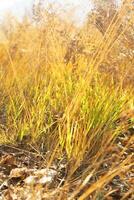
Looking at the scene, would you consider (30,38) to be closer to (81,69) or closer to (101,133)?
(81,69)

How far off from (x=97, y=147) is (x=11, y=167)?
46cm

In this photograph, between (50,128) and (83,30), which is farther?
(83,30)

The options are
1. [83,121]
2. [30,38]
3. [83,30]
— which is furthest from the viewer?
[30,38]

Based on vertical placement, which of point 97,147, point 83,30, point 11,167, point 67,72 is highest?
point 83,30

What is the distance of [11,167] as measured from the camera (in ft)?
7.95

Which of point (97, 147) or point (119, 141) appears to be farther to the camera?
point (119, 141)

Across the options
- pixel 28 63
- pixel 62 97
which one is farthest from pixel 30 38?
pixel 62 97

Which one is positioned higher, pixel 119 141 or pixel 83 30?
pixel 83 30

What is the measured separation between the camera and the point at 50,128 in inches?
107

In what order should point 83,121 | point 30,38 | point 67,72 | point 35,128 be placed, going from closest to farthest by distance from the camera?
point 83,121
point 35,128
point 67,72
point 30,38

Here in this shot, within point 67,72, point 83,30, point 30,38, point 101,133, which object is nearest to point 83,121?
point 101,133

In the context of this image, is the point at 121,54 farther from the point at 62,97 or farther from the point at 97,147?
the point at 97,147

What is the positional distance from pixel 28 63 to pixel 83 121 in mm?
1487

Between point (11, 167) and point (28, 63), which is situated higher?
point (28, 63)
